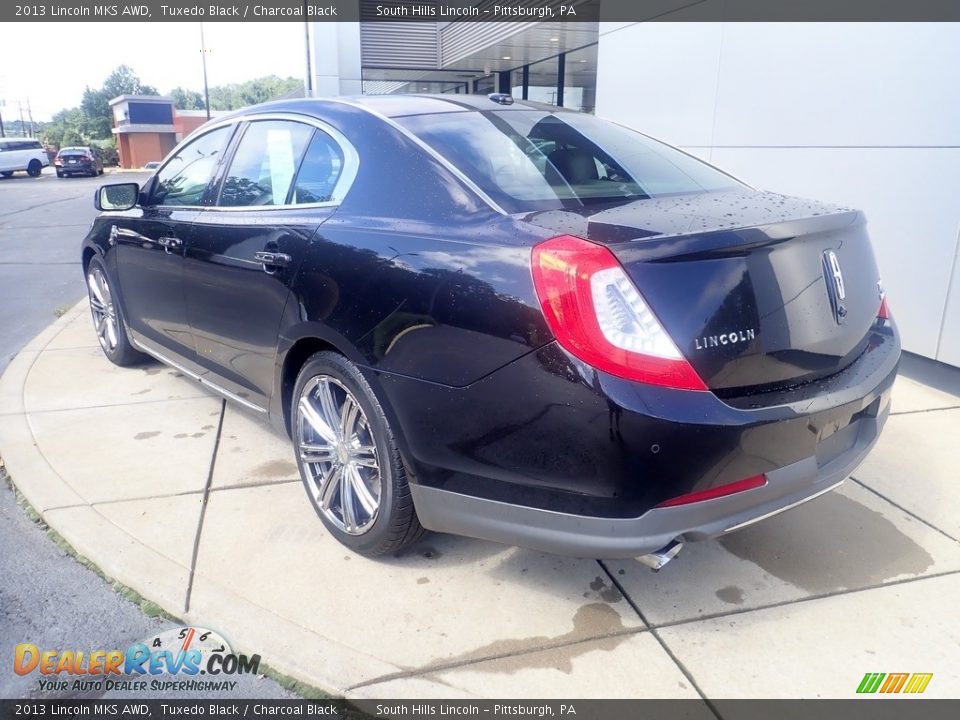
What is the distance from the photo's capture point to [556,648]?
250cm

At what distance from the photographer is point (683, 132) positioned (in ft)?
25.1

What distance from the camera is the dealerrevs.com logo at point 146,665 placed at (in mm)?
2418

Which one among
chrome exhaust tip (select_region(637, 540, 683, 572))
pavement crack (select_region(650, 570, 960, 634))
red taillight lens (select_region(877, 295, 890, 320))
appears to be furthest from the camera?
red taillight lens (select_region(877, 295, 890, 320))

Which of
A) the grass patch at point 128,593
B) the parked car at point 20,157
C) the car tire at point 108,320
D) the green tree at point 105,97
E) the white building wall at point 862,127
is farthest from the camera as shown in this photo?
the green tree at point 105,97

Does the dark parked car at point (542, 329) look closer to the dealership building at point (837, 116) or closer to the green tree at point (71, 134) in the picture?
the dealership building at point (837, 116)

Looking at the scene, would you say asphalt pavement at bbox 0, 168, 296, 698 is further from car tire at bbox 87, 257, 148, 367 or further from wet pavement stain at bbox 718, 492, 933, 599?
wet pavement stain at bbox 718, 492, 933, 599

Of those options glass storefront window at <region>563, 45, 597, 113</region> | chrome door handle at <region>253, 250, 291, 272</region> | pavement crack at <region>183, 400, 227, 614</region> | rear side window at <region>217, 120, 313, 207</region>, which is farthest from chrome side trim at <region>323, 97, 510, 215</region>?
glass storefront window at <region>563, 45, 597, 113</region>

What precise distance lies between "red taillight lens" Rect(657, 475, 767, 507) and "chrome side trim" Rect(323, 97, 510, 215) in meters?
1.01

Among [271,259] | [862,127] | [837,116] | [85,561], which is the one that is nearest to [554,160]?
[271,259]

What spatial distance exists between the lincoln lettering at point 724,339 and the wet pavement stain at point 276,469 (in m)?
2.31

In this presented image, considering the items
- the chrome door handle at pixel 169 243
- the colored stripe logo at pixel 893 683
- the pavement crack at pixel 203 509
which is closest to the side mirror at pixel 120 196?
the chrome door handle at pixel 169 243

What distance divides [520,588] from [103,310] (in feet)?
13.1

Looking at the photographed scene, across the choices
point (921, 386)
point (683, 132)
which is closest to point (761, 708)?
point (921, 386)

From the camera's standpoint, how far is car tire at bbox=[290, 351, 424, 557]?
8.92 feet
